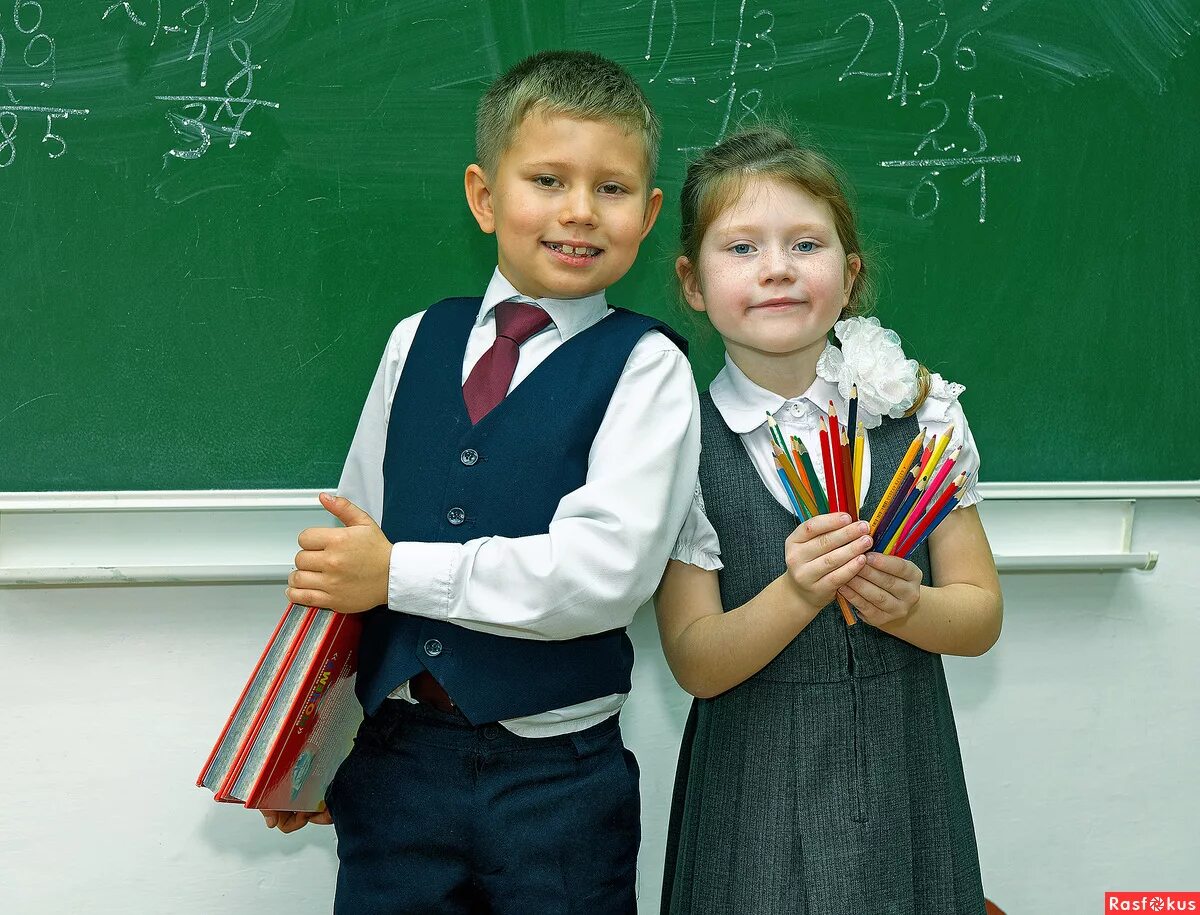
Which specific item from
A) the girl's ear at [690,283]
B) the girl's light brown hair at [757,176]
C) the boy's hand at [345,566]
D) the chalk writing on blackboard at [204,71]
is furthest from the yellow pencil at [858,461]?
the chalk writing on blackboard at [204,71]

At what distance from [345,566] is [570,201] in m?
0.47

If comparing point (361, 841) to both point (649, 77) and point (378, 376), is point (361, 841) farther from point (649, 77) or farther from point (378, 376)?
point (649, 77)

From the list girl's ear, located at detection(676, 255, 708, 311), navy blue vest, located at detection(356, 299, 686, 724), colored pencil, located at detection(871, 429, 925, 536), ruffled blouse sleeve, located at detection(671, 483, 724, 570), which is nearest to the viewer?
colored pencil, located at detection(871, 429, 925, 536)

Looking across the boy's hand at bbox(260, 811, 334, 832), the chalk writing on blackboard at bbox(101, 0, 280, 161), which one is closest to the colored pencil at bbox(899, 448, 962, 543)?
the boy's hand at bbox(260, 811, 334, 832)

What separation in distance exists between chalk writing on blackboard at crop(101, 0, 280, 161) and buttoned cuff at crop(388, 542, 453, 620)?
2.32 ft

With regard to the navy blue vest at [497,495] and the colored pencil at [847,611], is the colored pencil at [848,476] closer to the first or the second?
the colored pencil at [847,611]

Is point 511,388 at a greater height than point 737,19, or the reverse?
point 737,19

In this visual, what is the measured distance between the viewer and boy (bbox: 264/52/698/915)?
1133mm

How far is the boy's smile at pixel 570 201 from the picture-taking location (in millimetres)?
1212

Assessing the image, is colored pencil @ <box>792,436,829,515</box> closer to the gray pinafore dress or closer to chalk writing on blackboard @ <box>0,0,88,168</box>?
the gray pinafore dress

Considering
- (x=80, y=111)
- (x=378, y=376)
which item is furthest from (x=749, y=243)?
(x=80, y=111)

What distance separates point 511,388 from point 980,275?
0.82 m

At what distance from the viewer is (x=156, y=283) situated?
4.89 feet

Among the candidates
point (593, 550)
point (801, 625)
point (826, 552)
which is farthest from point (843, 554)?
point (593, 550)
